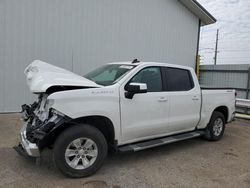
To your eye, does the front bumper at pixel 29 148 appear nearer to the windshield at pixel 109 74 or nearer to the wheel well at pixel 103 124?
the wheel well at pixel 103 124

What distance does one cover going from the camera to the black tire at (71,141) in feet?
11.7

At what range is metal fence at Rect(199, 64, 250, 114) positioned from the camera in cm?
1159

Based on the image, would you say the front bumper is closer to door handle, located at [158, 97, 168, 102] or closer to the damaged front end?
the damaged front end

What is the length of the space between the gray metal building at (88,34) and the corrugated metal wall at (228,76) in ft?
4.94

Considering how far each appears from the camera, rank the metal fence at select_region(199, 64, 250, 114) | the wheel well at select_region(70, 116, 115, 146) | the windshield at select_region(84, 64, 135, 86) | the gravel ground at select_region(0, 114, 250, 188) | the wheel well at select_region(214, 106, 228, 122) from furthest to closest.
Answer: the metal fence at select_region(199, 64, 250, 114) → the wheel well at select_region(214, 106, 228, 122) → the windshield at select_region(84, 64, 135, 86) → the wheel well at select_region(70, 116, 115, 146) → the gravel ground at select_region(0, 114, 250, 188)

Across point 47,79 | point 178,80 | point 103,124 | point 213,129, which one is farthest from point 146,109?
point 213,129

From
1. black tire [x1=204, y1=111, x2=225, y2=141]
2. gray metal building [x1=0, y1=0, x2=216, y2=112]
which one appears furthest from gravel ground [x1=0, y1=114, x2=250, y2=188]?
gray metal building [x1=0, y1=0, x2=216, y2=112]

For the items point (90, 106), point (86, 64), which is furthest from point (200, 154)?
point (86, 64)

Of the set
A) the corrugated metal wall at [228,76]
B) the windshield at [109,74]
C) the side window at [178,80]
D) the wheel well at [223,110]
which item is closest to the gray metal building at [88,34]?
the corrugated metal wall at [228,76]

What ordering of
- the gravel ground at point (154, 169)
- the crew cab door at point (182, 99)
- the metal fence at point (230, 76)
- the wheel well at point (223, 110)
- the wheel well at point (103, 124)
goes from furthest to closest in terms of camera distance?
the metal fence at point (230, 76) → the wheel well at point (223, 110) → the crew cab door at point (182, 99) → the wheel well at point (103, 124) → the gravel ground at point (154, 169)

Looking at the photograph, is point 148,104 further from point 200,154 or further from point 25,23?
point 25,23

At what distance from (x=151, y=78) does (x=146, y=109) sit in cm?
68

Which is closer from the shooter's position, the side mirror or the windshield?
the side mirror

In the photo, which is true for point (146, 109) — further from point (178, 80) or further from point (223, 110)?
point (223, 110)
